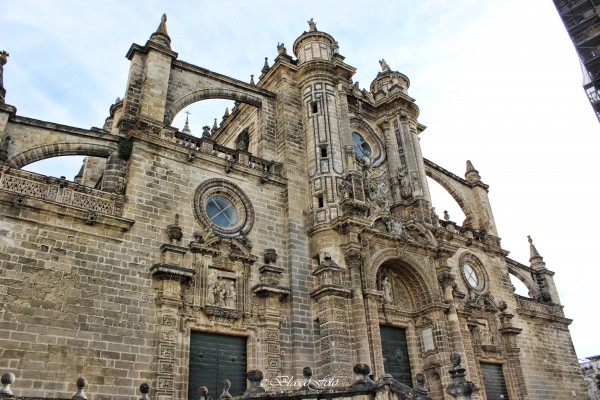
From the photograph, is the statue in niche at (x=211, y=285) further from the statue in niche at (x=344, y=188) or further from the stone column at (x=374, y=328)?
the statue in niche at (x=344, y=188)

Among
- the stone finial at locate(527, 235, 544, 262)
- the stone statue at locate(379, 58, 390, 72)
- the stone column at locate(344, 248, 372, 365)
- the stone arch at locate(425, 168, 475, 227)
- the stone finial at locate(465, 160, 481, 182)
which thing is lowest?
the stone column at locate(344, 248, 372, 365)

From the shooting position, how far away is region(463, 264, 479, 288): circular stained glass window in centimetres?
2338

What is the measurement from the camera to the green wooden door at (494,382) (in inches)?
814

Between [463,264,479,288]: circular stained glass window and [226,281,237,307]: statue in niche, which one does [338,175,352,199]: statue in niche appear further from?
[463,264,479,288]: circular stained glass window

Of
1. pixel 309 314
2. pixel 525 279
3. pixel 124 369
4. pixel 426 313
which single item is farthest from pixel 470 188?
pixel 124 369

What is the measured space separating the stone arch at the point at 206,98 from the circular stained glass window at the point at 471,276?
12.2 metres

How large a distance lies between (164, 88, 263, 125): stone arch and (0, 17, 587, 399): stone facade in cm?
8

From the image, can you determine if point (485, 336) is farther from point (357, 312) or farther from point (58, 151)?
point (58, 151)

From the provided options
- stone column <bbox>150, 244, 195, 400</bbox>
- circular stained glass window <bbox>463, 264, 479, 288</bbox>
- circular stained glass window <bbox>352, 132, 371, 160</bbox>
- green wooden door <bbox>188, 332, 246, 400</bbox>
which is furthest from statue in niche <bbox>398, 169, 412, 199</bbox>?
stone column <bbox>150, 244, 195, 400</bbox>

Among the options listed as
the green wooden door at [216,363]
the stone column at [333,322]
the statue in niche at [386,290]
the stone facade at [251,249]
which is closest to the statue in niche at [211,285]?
the stone facade at [251,249]

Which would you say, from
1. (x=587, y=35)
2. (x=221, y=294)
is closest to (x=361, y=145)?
(x=221, y=294)

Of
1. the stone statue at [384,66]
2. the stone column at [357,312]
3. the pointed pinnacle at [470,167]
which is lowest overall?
the stone column at [357,312]

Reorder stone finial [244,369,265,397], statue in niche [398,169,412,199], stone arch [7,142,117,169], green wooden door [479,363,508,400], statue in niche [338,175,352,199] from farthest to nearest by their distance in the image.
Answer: statue in niche [398,169,412,199], green wooden door [479,363,508,400], statue in niche [338,175,352,199], stone arch [7,142,117,169], stone finial [244,369,265,397]

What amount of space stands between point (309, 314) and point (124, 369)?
6.06 meters
